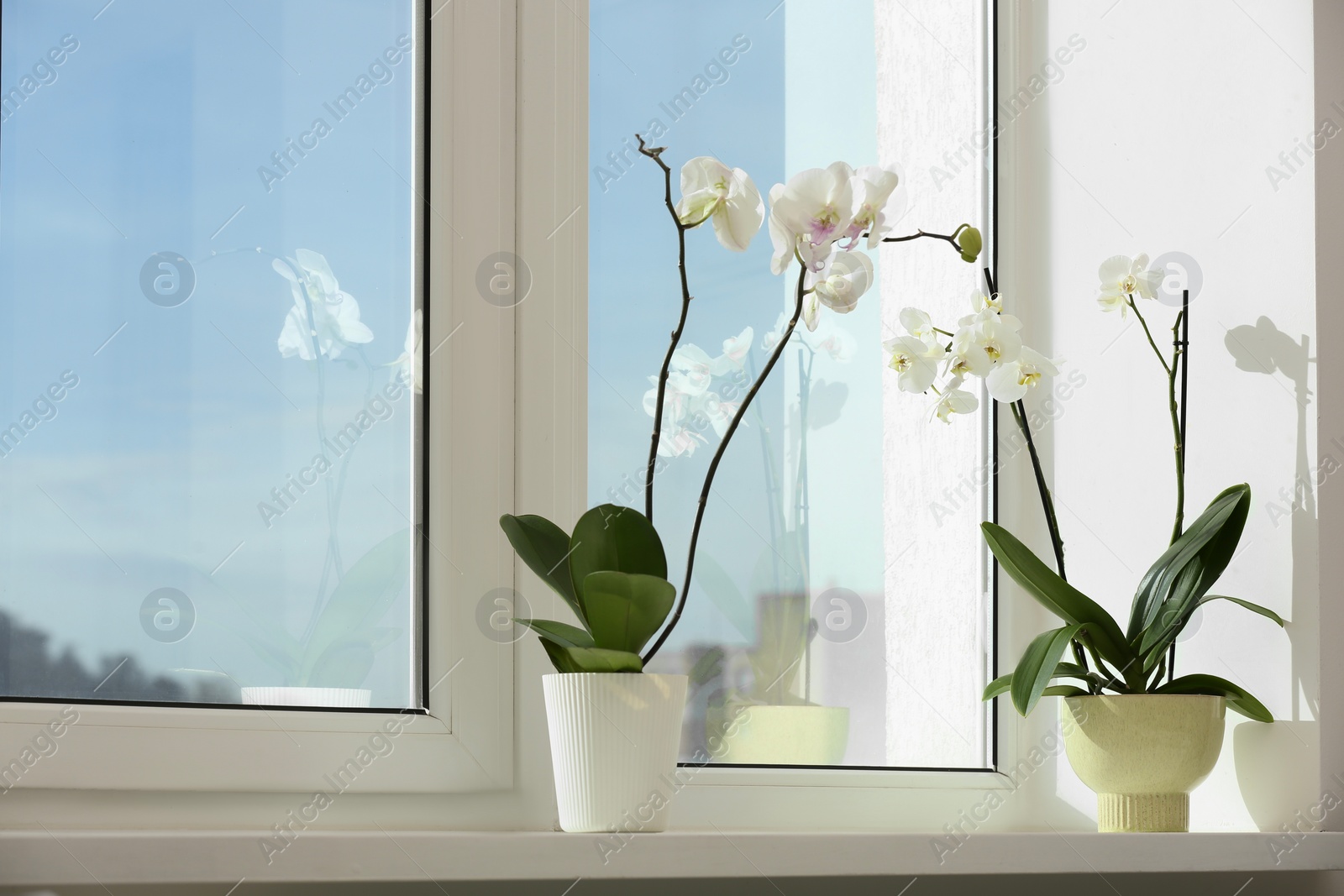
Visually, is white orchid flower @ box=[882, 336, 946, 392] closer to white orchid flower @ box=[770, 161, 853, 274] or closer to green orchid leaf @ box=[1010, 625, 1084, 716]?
white orchid flower @ box=[770, 161, 853, 274]

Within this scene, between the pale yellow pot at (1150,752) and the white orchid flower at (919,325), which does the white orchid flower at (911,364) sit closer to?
the white orchid flower at (919,325)

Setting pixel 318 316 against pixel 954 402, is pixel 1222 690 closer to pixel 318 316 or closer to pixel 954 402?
pixel 954 402

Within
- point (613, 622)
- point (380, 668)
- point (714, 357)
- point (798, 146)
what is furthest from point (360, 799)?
point (798, 146)

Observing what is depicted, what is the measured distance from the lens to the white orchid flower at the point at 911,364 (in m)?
1.28

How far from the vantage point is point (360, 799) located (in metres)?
1.14

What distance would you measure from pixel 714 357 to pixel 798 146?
29 cm

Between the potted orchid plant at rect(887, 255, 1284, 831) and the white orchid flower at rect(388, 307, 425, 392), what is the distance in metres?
0.49

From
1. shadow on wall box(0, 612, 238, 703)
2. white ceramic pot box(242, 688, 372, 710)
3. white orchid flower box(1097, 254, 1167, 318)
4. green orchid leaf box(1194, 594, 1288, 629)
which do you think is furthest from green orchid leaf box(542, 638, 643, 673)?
white orchid flower box(1097, 254, 1167, 318)

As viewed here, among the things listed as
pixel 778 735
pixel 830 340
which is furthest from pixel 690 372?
pixel 778 735

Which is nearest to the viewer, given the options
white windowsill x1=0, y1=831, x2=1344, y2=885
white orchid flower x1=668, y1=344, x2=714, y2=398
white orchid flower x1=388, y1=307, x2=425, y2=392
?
white windowsill x1=0, y1=831, x2=1344, y2=885

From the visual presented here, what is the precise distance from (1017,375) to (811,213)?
31 centimetres

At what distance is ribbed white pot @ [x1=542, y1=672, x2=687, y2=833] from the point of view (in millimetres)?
1042

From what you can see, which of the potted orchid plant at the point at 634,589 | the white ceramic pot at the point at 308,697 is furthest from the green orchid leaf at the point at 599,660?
the white ceramic pot at the point at 308,697

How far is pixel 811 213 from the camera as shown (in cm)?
113
